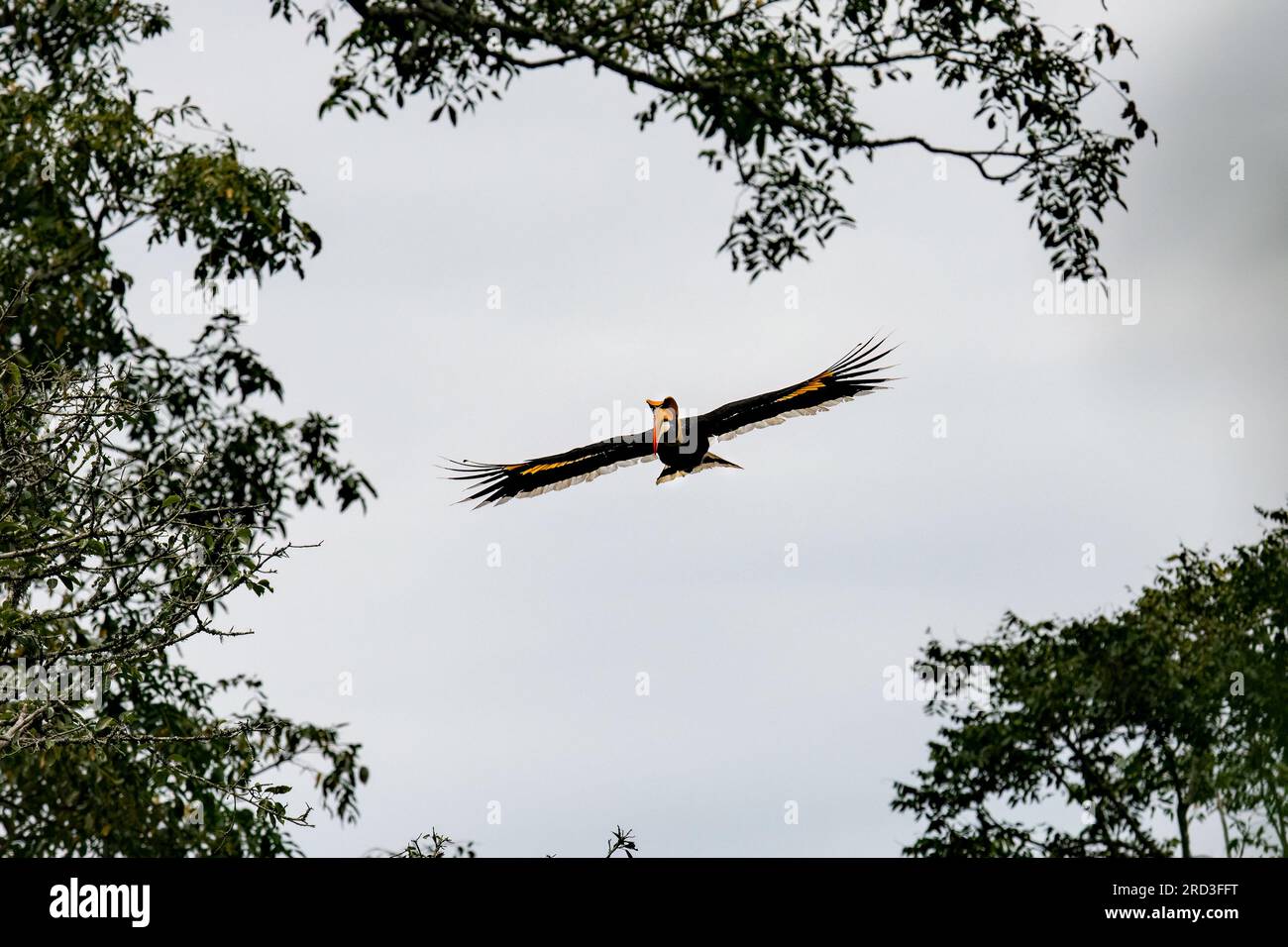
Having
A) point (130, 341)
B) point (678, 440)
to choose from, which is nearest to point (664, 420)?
point (678, 440)

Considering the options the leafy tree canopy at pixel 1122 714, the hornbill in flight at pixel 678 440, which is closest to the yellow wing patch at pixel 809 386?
the hornbill in flight at pixel 678 440

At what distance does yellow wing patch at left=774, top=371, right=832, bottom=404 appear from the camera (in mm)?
6695

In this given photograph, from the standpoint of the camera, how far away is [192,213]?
12.4m

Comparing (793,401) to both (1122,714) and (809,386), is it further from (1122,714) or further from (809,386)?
(1122,714)

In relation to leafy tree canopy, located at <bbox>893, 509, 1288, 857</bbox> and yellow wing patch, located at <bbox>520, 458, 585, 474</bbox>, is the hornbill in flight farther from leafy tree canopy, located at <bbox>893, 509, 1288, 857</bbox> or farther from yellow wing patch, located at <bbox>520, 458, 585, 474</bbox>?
leafy tree canopy, located at <bbox>893, 509, 1288, 857</bbox>

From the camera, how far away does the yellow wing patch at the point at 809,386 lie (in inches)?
264

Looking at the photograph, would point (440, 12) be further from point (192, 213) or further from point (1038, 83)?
point (1038, 83)

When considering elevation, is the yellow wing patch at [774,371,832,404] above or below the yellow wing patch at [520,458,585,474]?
above

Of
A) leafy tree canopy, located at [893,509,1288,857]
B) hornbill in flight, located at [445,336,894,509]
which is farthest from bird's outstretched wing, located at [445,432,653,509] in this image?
leafy tree canopy, located at [893,509,1288,857]

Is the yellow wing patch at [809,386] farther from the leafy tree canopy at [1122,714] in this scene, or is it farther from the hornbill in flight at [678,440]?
A: the leafy tree canopy at [1122,714]

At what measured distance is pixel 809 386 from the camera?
671 centimetres

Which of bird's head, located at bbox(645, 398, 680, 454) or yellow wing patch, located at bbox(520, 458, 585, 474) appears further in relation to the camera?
yellow wing patch, located at bbox(520, 458, 585, 474)
